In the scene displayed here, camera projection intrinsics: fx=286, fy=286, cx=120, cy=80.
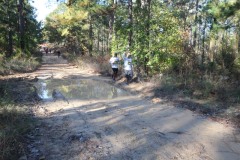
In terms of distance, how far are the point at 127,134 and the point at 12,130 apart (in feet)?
9.08

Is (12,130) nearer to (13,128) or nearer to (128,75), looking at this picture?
(13,128)

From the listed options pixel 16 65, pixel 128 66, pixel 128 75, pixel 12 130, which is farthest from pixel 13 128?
pixel 16 65

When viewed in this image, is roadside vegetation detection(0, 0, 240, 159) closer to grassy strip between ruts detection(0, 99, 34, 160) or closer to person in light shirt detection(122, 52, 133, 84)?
grassy strip between ruts detection(0, 99, 34, 160)

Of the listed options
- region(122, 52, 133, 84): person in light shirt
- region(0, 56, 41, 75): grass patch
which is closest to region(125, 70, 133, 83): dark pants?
region(122, 52, 133, 84): person in light shirt

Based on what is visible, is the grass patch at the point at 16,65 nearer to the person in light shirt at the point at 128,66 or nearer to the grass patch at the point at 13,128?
the person in light shirt at the point at 128,66

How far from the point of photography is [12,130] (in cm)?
648

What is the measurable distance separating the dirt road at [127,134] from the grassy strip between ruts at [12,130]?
26cm

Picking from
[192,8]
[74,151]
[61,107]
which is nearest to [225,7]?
[61,107]

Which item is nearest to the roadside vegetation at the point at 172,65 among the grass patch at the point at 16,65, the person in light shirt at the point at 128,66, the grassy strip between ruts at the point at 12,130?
the grassy strip between ruts at the point at 12,130

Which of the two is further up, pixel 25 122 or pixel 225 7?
pixel 225 7

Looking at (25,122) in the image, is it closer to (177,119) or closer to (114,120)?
(114,120)

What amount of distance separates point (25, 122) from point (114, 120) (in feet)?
8.35

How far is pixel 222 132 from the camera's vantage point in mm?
7641

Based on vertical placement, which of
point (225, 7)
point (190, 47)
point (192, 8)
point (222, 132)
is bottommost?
point (222, 132)
